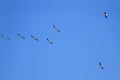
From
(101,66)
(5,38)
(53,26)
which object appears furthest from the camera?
(5,38)

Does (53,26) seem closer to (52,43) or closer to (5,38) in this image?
(52,43)

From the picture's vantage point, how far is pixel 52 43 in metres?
26.0

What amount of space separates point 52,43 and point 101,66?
4571mm

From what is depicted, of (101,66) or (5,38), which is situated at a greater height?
(5,38)

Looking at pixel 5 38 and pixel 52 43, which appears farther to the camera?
pixel 5 38

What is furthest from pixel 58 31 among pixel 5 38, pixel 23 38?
pixel 5 38

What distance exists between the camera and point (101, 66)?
2398cm

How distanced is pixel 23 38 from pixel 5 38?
75.4 inches

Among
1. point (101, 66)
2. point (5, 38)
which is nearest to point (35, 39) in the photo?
point (5, 38)

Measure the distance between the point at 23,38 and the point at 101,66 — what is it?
23.4 feet

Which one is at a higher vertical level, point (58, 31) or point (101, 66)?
point (58, 31)

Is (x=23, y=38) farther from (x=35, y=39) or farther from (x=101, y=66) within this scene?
(x=101, y=66)

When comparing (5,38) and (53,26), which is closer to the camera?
(53,26)

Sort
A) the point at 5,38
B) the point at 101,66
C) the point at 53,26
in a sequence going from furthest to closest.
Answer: the point at 5,38
the point at 53,26
the point at 101,66
